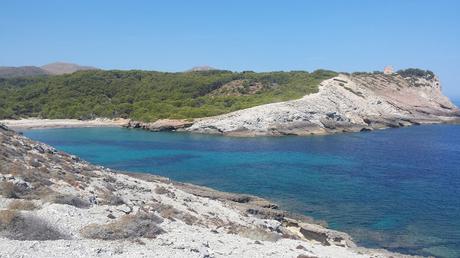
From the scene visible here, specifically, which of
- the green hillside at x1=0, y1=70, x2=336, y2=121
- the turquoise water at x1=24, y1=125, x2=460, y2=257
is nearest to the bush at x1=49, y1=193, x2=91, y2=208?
the turquoise water at x1=24, y1=125, x2=460, y2=257

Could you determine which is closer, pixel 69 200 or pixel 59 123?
pixel 69 200

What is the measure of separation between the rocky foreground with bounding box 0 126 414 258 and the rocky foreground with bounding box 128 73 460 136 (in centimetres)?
5650

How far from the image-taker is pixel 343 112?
9781 cm

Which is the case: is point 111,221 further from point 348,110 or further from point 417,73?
point 417,73

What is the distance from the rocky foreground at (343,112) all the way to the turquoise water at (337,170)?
5797 mm

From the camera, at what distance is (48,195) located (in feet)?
64.3

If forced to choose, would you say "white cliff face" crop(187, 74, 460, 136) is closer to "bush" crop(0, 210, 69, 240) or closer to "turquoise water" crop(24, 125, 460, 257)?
"turquoise water" crop(24, 125, 460, 257)

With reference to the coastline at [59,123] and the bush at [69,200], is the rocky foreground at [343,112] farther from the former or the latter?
the bush at [69,200]

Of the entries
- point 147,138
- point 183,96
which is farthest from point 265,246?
point 183,96

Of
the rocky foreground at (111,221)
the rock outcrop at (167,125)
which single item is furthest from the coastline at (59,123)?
the rocky foreground at (111,221)

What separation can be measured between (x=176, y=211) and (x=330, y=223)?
12.9m

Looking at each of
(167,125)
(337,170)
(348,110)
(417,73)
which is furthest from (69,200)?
(417,73)

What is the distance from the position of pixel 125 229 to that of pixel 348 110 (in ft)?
287

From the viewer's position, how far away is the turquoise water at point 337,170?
31.5 meters
